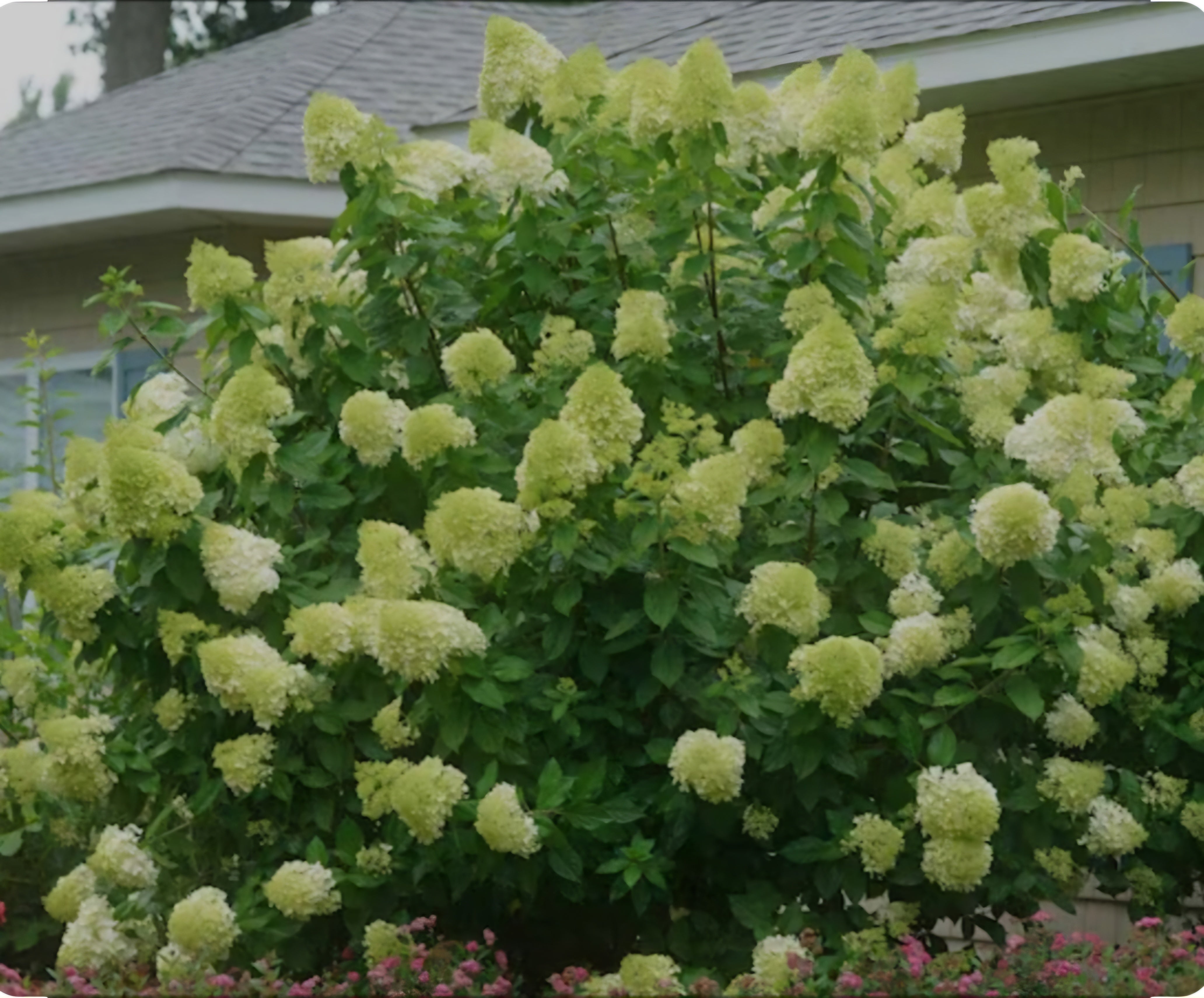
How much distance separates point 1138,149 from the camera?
6.05 meters

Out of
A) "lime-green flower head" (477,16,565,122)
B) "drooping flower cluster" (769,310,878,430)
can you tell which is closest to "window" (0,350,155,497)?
"lime-green flower head" (477,16,565,122)

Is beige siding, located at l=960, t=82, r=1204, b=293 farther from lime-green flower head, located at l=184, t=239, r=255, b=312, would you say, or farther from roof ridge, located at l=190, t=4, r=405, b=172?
lime-green flower head, located at l=184, t=239, r=255, b=312

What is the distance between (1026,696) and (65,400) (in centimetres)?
633

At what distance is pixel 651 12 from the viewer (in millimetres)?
8281

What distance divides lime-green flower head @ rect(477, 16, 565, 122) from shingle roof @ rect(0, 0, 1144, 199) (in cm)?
229

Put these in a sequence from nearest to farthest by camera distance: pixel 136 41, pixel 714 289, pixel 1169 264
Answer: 1. pixel 714 289
2. pixel 1169 264
3. pixel 136 41

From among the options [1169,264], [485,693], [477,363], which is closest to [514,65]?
[477,363]

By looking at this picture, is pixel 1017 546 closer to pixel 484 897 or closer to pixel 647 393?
pixel 647 393

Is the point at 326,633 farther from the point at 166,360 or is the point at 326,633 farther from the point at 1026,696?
the point at 1026,696

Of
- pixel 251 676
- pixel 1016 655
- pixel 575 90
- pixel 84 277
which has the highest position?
pixel 575 90

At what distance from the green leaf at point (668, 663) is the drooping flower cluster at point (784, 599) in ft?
0.54

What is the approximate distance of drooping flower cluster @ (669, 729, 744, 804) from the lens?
3.34 metres

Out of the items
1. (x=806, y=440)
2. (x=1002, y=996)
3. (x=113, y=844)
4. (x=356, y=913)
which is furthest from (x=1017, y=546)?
(x=113, y=844)

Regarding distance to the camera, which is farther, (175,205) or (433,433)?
(175,205)
